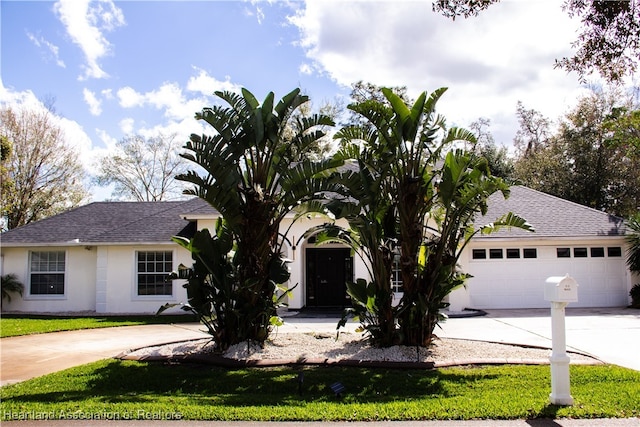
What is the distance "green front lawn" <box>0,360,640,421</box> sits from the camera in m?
5.68

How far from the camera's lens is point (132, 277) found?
62.1 feet

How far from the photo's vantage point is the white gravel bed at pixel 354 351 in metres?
8.94

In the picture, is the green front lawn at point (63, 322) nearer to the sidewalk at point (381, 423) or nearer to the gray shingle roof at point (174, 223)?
the gray shingle roof at point (174, 223)

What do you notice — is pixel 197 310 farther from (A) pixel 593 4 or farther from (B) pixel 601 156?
(B) pixel 601 156

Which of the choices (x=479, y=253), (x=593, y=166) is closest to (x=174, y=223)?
(x=479, y=253)

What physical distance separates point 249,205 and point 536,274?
12905mm

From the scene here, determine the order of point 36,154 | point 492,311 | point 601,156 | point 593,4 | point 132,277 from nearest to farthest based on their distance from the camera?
point 593,4 < point 492,311 < point 132,277 < point 601,156 < point 36,154

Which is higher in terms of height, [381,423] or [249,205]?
[249,205]

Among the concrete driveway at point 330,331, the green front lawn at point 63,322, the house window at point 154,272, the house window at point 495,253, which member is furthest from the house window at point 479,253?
the house window at point 154,272

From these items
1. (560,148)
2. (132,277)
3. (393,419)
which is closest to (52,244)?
(132,277)

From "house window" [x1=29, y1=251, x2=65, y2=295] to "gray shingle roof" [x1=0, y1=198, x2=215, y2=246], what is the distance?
75 cm

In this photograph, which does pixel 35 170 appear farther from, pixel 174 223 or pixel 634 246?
pixel 634 246

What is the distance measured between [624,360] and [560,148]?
76.5 ft

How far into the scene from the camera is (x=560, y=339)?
604 centimetres
